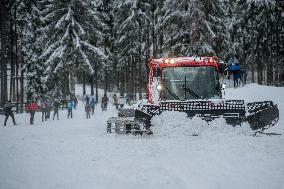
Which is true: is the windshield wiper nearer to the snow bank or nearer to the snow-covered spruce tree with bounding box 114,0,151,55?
the snow bank

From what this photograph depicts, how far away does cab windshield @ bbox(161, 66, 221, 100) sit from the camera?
13.1 m

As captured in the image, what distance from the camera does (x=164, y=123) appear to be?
11.4m

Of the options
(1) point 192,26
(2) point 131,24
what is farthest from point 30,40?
(1) point 192,26

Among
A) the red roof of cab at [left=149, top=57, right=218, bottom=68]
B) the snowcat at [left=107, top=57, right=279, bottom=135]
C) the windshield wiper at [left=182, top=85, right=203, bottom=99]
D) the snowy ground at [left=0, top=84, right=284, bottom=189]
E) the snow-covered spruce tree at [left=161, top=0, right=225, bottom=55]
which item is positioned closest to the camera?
the snowy ground at [left=0, top=84, right=284, bottom=189]

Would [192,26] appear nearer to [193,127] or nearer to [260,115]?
[260,115]

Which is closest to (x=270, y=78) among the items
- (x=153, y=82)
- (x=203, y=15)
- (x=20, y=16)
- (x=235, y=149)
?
(x=203, y=15)

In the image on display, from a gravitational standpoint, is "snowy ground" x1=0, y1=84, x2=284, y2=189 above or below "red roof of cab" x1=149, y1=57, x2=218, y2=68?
below

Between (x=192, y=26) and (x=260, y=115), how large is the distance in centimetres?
2176

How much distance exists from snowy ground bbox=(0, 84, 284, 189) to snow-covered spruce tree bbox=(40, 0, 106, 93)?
26866mm

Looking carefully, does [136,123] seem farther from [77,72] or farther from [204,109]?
[77,72]

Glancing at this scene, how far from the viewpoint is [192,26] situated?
107ft

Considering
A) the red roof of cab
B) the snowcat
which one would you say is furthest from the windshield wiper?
the red roof of cab

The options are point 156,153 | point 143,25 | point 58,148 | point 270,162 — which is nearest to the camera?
point 270,162

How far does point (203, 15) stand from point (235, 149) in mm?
25183
